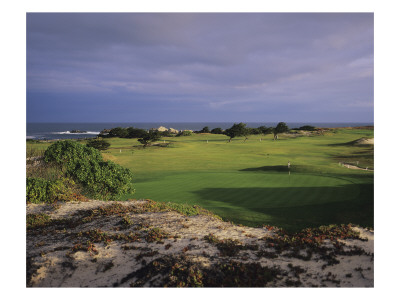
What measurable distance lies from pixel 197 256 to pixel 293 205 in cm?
951

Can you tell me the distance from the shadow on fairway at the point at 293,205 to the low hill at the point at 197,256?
419cm

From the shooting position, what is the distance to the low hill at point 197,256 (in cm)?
545

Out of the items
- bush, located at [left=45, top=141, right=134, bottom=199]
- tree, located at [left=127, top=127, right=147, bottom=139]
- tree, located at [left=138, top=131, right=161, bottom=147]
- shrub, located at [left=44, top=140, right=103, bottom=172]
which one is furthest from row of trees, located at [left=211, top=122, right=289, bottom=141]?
shrub, located at [left=44, top=140, right=103, bottom=172]

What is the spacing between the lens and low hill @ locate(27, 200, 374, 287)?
5.45 metres

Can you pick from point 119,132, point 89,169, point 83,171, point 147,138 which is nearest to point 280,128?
point 147,138

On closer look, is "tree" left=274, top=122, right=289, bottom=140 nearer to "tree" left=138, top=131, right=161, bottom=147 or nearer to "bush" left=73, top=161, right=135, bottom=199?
"tree" left=138, top=131, right=161, bottom=147

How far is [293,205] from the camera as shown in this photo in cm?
1423

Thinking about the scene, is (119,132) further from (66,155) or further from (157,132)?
(66,155)

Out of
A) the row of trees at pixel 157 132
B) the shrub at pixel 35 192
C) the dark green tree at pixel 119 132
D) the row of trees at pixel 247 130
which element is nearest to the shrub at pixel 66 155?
the shrub at pixel 35 192

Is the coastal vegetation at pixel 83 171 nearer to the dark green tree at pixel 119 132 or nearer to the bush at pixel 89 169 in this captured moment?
the bush at pixel 89 169

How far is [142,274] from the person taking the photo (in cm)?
575
